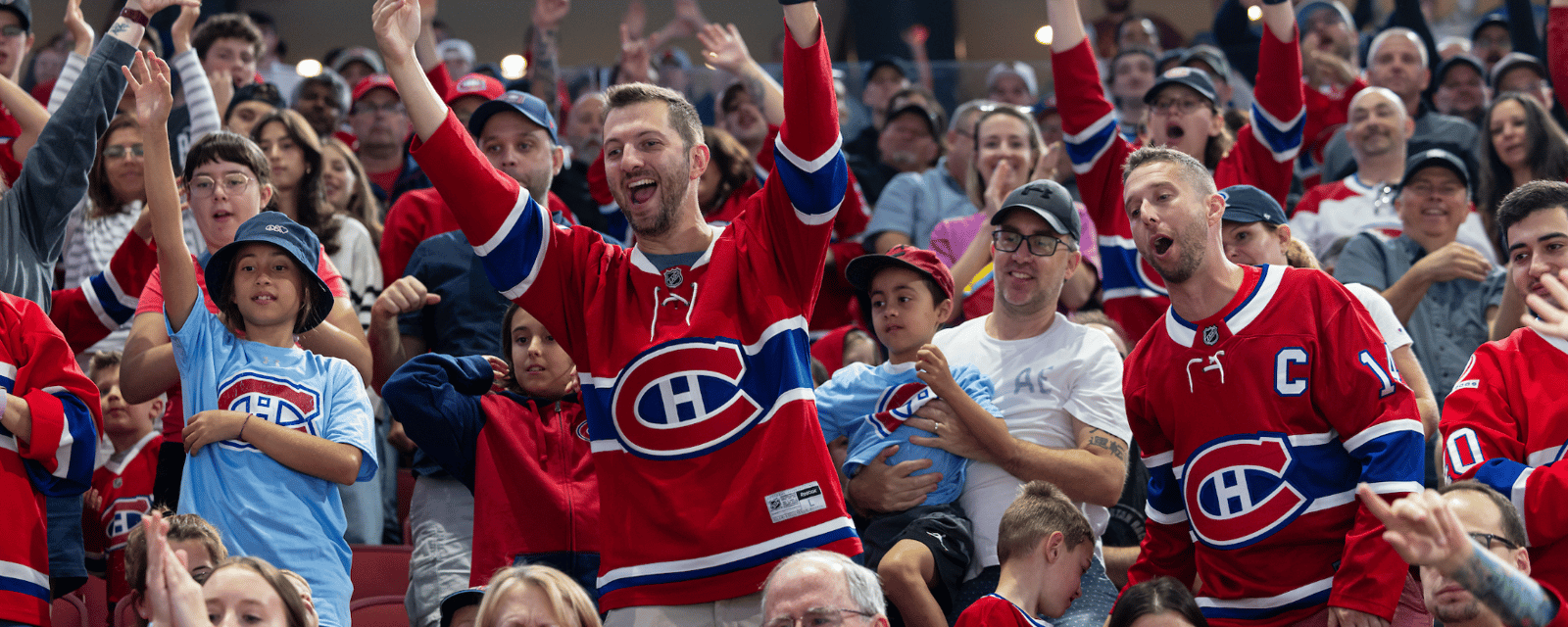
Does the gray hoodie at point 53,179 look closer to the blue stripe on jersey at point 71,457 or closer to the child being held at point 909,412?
the blue stripe on jersey at point 71,457

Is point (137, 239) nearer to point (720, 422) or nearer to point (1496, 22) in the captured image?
point (720, 422)

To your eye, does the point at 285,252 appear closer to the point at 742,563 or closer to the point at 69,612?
the point at 69,612

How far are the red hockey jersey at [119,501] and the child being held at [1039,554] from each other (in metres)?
3.08

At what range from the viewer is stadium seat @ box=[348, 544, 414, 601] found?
16.7 feet

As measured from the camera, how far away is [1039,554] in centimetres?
424

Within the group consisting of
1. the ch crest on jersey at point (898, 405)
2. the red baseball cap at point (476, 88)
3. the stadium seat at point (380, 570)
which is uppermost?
the red baseball cap at point (476, 88)

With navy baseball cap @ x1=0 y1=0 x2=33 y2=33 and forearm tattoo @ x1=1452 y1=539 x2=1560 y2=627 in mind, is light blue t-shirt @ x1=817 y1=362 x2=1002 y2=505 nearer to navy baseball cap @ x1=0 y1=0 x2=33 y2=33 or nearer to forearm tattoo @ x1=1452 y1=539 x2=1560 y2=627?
forearm tattoo @ x1=1452 y1=539 x2=1560 y2=627

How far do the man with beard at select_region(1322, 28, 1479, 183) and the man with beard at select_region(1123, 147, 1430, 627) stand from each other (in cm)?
484

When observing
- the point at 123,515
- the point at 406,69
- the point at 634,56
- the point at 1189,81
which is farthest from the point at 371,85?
the point at 406,69

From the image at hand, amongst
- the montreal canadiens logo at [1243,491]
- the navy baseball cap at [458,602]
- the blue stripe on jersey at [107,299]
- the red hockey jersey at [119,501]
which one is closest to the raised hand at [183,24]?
the blue stripe on jersey at [107,299]

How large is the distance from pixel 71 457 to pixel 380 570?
1278 mm

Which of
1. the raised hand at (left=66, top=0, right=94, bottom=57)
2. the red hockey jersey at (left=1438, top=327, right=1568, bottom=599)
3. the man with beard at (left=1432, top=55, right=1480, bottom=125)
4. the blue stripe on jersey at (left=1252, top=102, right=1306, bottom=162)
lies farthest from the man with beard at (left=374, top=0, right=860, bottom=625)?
the man with beard at (left=1432, top=55, right=1480, bottom=125)

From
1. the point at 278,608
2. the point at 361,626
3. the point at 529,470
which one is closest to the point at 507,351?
the point at 529,470

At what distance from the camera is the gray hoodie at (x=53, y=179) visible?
4.78 m
